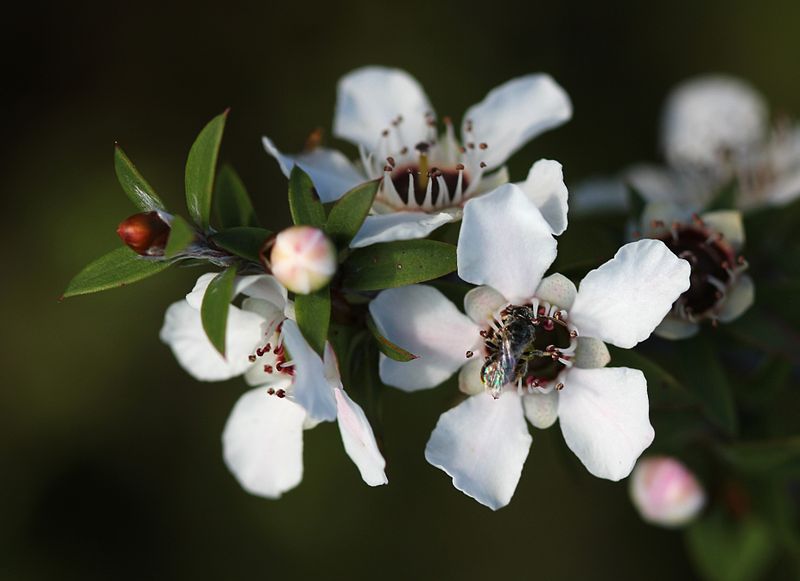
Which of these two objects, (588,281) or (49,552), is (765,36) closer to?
(588,281)

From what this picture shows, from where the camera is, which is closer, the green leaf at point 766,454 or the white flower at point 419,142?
the white flower at point 419,142

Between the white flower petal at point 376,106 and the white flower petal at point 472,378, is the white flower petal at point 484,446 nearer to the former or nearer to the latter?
the white flower petal at point 472,378

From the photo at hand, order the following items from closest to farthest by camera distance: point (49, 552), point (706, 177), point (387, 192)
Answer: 1. point (387, 192)
2. point (706, 177)
3. point (49, 552)

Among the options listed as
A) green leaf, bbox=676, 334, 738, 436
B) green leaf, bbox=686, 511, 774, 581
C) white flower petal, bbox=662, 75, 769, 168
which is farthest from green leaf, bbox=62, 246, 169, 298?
white flower petal, bbox=662, 75, 769, 168

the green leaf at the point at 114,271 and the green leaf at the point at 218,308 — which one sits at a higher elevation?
the green leaf at the point at 114,271

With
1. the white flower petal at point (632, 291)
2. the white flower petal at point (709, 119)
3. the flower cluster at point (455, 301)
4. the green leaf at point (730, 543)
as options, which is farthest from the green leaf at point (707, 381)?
the white flower petal at point (709, 119)

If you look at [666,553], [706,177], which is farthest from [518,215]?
[666,553]

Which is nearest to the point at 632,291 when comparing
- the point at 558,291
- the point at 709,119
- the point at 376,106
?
A: the point at 558,291
